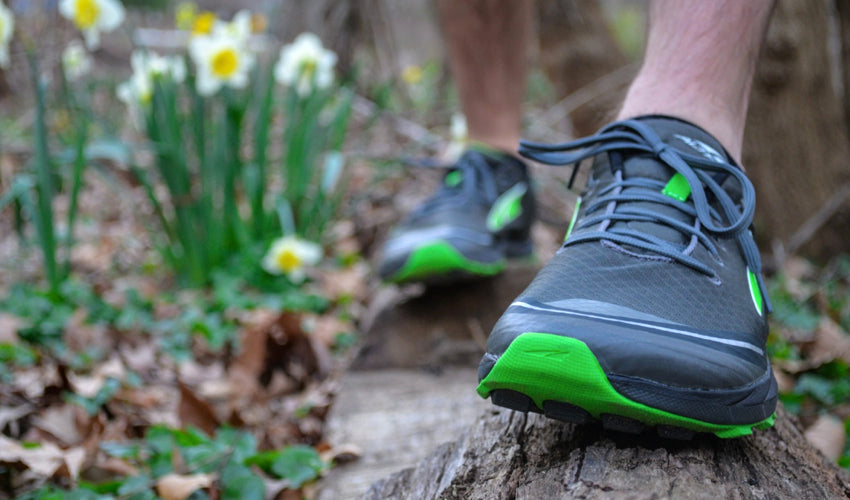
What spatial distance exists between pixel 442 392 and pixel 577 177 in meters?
0.52

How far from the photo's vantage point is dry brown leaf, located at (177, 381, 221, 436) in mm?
1271

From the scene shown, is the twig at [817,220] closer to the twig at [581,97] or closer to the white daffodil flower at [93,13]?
the twig at [581,97]

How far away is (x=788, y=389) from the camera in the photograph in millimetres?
1410

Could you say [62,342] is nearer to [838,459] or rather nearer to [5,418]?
[5,418]

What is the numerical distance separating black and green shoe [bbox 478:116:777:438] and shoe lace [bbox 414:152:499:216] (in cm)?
71

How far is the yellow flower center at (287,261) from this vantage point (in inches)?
87.3

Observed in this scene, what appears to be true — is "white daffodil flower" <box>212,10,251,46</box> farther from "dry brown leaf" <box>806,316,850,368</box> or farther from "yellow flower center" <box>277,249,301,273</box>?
"dry brown leaf" <box>806,316,850,368</box>

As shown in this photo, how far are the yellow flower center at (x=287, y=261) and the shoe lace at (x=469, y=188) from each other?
67 centimetres

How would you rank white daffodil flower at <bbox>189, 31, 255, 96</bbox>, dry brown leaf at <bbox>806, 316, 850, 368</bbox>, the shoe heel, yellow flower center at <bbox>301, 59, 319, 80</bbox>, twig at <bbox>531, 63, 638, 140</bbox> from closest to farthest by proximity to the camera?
dry brown leaf at <bbox>806, 316, 850, 368</bbox> < the shoe heel < white daffodil flower at <bbox>189, 31, 255, 96</bbox> < yellow flower center at <bbox>301, 59, 319, 80</bbox> < twig at <bbox>531, 63, 638, 140</bbox>

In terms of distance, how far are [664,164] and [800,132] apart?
7.05ft

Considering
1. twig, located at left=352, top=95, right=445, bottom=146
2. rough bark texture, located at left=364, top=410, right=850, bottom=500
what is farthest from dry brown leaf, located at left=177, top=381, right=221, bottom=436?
twig, located at left=352, top=95, right=445, bottom=146

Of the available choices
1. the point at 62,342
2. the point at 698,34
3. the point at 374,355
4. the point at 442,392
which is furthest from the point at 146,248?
the point at 698,34

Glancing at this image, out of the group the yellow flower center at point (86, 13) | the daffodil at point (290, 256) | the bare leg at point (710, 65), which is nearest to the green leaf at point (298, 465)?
the bare leg at point (710, 65)

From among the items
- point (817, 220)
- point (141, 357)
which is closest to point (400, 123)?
point (817, 220)
